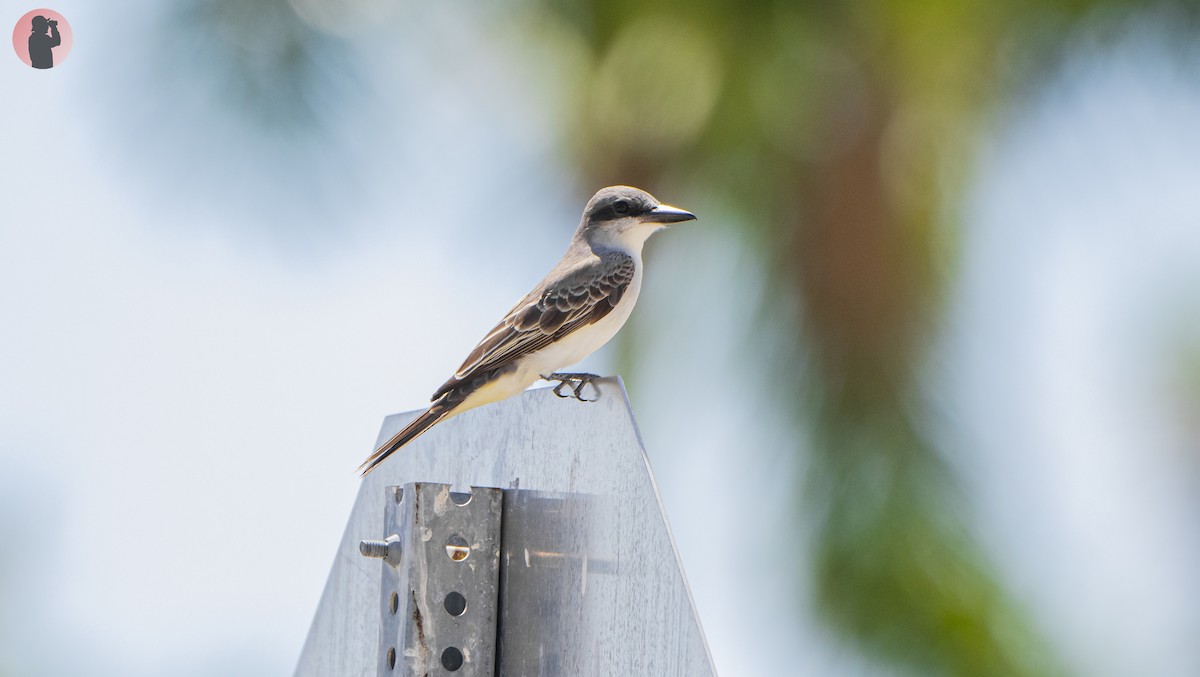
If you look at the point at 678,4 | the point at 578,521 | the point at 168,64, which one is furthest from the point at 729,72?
the point at 578,521

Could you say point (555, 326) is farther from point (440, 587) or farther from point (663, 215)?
point (440, 587)

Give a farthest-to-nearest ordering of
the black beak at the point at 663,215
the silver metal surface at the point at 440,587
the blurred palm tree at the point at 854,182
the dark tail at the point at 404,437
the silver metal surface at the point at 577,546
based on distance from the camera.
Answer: the blurred palm tree at the point at 854,182
the black beak at the point at 663,215
the dark tail at the point at 404,437
the silver metal surface at the point at 440,587
the silver metal surface at the point at 577,546

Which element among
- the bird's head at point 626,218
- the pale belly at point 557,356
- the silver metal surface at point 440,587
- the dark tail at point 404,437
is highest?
the bird's head at point 626,218

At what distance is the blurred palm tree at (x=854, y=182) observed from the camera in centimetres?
621

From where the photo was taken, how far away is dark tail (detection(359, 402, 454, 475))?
2832 mm

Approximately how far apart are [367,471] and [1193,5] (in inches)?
215

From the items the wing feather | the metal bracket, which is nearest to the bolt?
the metal bracket

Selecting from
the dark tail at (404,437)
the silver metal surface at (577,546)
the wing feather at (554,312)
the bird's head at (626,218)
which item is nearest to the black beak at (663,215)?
the bird's head at (626,218)

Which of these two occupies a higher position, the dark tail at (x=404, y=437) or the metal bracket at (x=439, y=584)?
the dark tail at (x=404, y=437)

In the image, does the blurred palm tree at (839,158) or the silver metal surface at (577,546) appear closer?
the silver metal surface at (577,546)

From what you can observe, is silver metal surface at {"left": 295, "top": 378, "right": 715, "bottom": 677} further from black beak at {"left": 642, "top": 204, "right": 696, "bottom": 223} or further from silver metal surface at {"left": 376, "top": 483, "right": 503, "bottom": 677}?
black beak at {"left": 642, "top": 204, "right": 696, "bottom": 223}

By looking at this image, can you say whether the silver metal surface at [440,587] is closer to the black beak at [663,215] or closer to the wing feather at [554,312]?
the wing feather at [554,312]

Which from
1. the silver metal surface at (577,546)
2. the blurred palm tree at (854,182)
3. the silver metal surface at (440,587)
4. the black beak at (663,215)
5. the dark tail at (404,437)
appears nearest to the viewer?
the silver metal surface at (577,546)

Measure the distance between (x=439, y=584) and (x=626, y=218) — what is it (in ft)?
8.82
